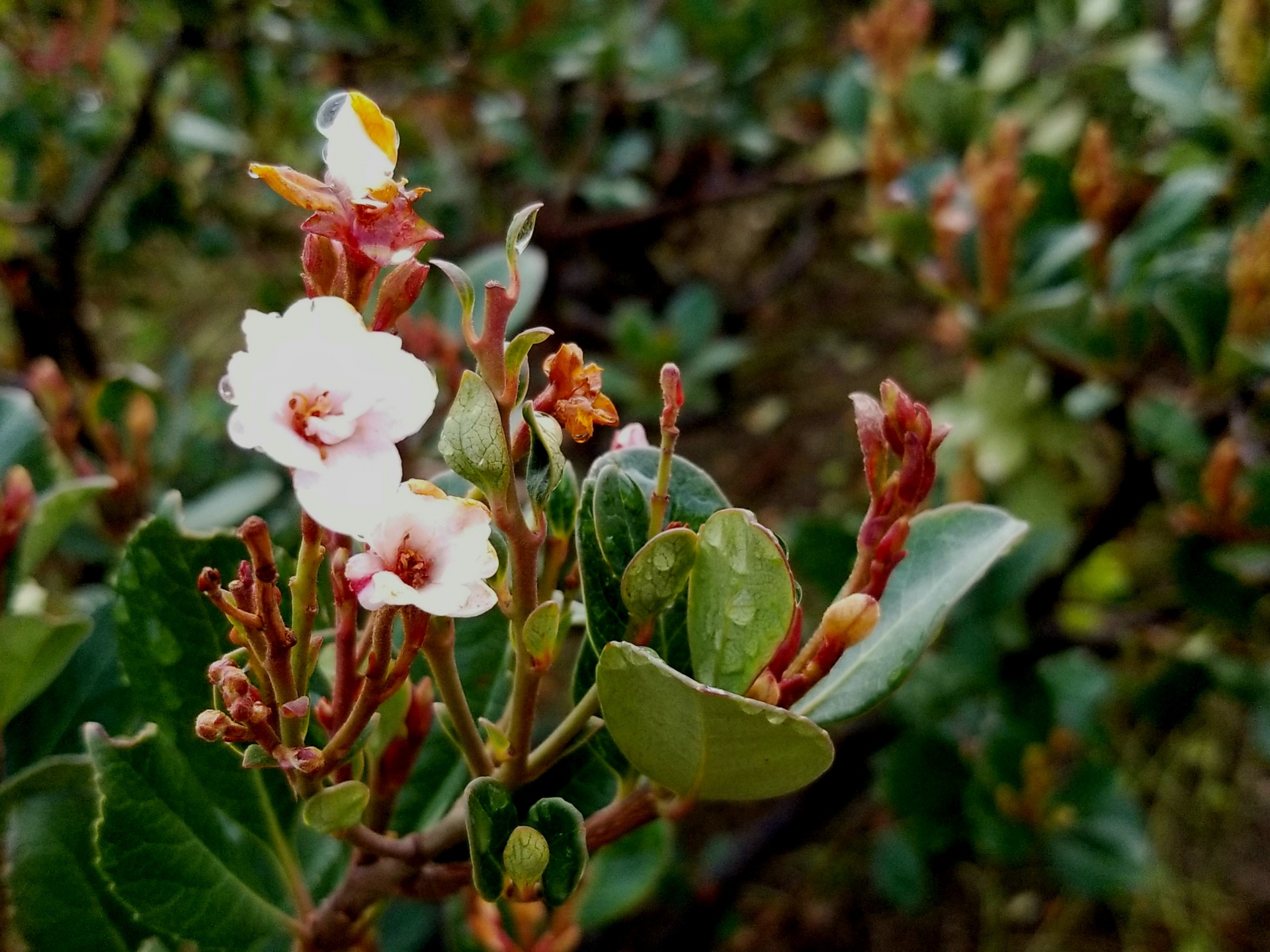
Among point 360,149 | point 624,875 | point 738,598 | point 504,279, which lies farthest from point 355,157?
point 624,875

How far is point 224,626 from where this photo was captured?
56 cm

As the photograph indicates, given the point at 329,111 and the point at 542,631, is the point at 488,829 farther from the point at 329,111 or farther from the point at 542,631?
the point at 329,111

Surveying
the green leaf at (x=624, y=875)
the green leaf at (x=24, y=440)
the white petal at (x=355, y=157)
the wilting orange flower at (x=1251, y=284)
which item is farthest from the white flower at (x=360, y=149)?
the wilting orange flower at (x=1251, y=284)

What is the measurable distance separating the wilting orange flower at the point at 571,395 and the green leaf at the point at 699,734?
0.09m

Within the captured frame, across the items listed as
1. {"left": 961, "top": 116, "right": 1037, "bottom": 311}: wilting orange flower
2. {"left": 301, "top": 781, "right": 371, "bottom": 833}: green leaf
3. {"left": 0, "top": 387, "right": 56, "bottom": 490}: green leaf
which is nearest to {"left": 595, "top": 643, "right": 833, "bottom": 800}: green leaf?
{"left": 301, "top": 781, "right": 371, "bottom": 833}: green leaf

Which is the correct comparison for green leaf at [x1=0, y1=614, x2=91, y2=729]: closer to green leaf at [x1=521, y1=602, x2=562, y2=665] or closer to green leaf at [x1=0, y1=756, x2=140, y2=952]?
green leaf at [x1=0, y1=756, x2=140, y2=952]

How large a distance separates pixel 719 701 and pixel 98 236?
5.42ft

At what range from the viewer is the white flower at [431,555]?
0.36 meters

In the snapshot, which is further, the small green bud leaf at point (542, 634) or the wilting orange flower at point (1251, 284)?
the wilting orange flower at point (1251, 284)

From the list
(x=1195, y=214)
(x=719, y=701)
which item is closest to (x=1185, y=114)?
(x=1195, y=214)

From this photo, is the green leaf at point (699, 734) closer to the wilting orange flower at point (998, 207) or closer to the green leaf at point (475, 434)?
the green leaf at point (475, 434)

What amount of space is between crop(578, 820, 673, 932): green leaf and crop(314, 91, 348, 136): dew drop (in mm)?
675

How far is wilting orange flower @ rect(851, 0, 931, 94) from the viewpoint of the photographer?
1504 mm

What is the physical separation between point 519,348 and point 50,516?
50cm
